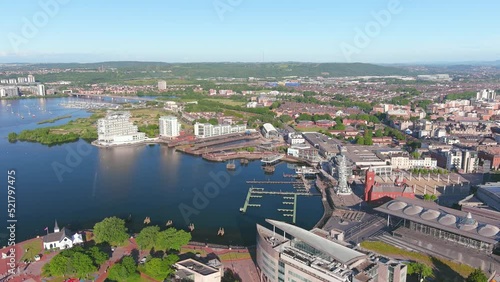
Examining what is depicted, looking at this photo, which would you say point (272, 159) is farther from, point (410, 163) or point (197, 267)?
point (197, 267)

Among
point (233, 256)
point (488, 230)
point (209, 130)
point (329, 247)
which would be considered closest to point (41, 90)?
point (209, 130)

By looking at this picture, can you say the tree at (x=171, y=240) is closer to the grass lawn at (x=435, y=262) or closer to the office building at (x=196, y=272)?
the office building at (x=196, y=272)

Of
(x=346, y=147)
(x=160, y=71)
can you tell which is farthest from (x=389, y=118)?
(x=160, y=71)

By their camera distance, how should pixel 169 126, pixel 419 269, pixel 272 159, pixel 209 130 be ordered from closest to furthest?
pixel 419 269 < pixel 272 159 < pixel 169 126 < pixel 209 130

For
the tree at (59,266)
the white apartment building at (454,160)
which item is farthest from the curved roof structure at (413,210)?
the tree at (59,266)

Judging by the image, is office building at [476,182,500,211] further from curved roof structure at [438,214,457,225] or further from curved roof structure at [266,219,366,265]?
curved roof structure at [266,219,366,265]

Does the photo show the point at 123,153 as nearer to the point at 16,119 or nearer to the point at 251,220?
the point at 251,220
